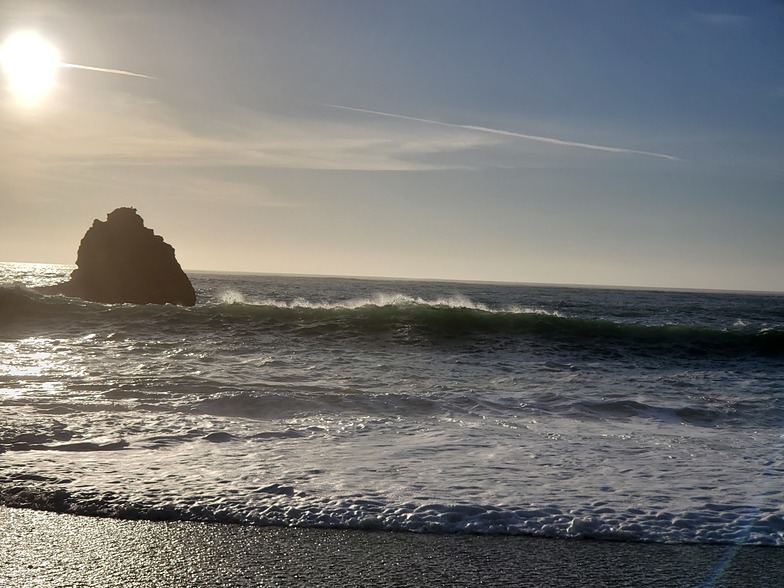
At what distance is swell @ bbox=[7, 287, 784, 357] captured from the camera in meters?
17.4

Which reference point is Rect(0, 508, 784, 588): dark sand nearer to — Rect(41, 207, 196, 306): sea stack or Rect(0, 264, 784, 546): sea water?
Rect(0, 264, 784, 546): sea water

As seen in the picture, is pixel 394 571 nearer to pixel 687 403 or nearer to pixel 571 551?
pixel 571 551

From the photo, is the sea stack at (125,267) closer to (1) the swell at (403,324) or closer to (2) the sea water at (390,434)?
(1) the swell at (403,324)

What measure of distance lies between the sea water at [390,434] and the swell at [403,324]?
1.10 m

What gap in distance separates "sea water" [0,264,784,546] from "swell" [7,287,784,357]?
3.62ft

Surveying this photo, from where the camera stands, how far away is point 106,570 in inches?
148

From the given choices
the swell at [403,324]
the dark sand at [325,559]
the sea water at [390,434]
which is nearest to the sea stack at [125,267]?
the swell at [403,324]

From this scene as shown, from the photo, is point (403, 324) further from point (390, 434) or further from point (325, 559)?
point (325, 559)

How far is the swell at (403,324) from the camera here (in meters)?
17.4

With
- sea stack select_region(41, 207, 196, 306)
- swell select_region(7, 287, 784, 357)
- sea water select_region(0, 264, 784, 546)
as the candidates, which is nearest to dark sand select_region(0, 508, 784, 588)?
sea water select_region(0, 264, 784, 546)

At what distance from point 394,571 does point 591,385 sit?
8415mm

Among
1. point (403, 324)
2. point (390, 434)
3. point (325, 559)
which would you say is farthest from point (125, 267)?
point (325, 559)

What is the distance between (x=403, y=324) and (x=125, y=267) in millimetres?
16909

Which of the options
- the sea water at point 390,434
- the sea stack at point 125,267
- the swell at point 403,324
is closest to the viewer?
the sea water at point 390,434
